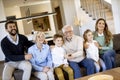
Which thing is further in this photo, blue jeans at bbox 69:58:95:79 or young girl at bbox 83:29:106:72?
young girl at bbox 83:29:106:72

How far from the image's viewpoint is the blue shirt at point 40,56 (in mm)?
3285

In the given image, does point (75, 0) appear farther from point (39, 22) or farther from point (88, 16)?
point (39, 22)

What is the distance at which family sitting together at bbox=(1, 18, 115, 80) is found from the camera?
323 centimetres

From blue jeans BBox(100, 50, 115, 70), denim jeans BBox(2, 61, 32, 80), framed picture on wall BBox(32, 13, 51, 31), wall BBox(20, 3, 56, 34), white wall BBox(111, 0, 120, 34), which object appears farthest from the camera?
framed picture on wall BBox(32, 13, 51, 31)

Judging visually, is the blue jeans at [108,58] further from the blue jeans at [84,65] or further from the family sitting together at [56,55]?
the blue jeans at [84,65]

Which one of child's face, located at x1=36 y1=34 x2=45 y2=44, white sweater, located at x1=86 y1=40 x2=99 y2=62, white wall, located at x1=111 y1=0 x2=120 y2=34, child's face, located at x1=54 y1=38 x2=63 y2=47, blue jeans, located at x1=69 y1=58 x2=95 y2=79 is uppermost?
white wall, located at x1=111 y1=0 x2=120 y2=34

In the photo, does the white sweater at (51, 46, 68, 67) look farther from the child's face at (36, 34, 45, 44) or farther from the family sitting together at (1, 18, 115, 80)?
the child's face at (36, 34, 45, 44)

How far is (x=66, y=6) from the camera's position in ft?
27.5

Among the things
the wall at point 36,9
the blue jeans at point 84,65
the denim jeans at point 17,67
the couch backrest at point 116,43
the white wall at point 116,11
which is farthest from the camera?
the wall at point 36,9

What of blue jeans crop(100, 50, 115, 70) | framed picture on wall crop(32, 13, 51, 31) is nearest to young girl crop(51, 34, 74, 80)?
blue jeans crop(100, 50, 115, 70)

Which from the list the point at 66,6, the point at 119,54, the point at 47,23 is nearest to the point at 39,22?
the point at 47,23

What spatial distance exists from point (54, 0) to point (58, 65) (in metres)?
7.22

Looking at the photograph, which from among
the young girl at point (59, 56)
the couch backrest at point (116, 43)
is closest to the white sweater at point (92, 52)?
the young girl at point (59, 56)

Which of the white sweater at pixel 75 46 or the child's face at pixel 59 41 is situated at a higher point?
the child's face at pixel 59 41
